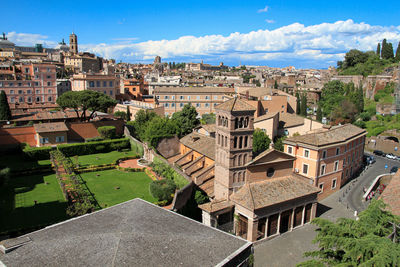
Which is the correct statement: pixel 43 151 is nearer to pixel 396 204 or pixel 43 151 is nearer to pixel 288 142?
pixel 288 142

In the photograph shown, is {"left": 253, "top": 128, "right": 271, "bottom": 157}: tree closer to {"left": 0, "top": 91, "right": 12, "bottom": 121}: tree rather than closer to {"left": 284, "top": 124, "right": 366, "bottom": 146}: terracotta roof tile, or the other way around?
{"left": 284, "top": 124, "right": 366, "bottom": 146}: terracotta roof tile

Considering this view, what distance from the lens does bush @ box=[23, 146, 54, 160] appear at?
4438cm

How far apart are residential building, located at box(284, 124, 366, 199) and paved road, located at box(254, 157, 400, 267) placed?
1628 millimetres

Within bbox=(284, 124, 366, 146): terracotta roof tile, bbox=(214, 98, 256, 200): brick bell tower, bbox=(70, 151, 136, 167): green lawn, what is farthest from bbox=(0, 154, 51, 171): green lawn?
bbox=(284, 124, 366, 146): terracotta roof tile

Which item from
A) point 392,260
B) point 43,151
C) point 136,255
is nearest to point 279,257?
point 392,260

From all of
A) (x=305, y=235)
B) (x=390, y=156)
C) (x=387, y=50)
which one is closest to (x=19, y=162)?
(x=305, y=235)

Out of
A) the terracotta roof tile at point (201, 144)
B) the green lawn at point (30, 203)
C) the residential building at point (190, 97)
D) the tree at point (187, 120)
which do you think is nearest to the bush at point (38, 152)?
the green lawn at point (30, 203)

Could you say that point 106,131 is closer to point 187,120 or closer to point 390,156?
point 187,120

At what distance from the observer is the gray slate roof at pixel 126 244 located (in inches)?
546

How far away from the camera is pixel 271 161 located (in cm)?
3006

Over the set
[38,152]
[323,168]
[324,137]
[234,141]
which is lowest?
[38,152]

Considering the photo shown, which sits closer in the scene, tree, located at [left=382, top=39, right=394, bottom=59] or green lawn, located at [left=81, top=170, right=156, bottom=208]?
green lawn, located at [left=81, top=170, right=156, bottom=208]

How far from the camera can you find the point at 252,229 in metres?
26.5

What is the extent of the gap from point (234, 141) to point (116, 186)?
54.7ft
